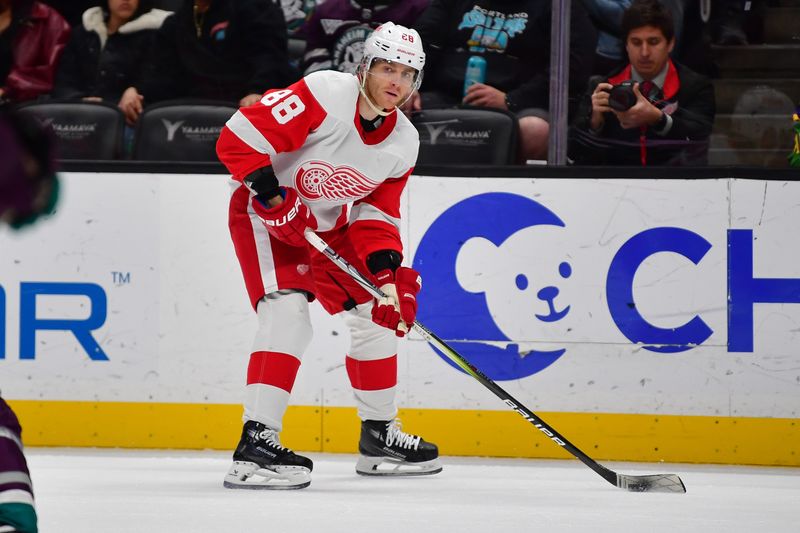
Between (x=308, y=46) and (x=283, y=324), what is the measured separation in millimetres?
1505

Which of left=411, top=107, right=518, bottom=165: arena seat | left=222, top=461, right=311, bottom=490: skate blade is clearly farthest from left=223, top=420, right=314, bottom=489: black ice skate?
left=411, top=107, right=518, bottom=165: arena seat

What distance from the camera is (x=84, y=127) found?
4.05 m

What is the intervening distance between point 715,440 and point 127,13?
2531 millimetres

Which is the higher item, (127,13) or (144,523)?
(127,13)

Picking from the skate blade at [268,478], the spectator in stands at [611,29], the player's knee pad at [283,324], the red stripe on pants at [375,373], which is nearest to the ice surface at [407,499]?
the skate blade at [268,478]

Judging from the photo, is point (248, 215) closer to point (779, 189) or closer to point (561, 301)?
point (561, 301)

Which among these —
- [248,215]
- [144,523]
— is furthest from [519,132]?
[144,523]

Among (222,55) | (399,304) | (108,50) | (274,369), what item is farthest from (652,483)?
(108,50)

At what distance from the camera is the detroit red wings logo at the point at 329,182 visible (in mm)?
3176

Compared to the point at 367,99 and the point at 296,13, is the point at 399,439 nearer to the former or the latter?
the point at 367,99

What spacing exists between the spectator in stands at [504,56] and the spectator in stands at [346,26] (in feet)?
0.38

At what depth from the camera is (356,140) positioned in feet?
10.4

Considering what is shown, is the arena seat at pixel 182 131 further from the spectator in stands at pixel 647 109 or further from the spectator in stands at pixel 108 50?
the spectator in stands at pixel 647 109

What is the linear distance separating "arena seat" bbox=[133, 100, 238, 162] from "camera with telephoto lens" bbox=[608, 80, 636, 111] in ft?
4.03
